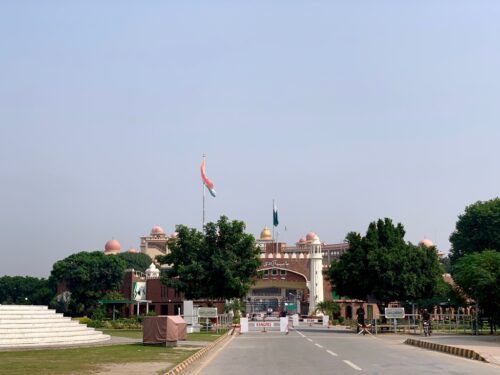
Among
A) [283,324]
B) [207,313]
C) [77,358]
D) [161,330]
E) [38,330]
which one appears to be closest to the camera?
[77,358]

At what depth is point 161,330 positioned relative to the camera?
28.0 m

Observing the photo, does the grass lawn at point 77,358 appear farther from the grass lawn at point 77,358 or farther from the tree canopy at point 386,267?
the tree canopy at point 386,267

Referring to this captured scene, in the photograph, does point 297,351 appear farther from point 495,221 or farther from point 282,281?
point 282,281

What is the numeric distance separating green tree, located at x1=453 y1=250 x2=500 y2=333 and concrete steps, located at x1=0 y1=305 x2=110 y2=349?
22.6 metres

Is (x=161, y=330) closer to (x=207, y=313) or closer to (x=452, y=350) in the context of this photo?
(x=452, y=350)

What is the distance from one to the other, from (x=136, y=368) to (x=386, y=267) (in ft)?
111

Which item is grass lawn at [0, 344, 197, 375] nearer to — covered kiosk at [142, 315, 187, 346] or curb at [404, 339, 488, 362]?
covered kiosk at [142, 315, 187, 346]

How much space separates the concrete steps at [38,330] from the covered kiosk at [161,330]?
156 inches

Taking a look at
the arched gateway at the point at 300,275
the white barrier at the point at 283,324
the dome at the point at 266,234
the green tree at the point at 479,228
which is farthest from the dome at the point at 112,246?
the white barrier at the point at 283,324

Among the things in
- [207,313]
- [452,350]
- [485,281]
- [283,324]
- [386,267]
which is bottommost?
[452,350]

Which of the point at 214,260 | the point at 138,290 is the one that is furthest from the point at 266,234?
the point at 214,260

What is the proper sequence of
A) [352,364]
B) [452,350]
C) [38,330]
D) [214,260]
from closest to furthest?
[352,364] < [452,350] < [38,330] < [214,260]

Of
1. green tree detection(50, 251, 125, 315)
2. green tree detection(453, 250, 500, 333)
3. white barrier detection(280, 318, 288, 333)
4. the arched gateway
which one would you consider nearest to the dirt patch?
green tree detection(453, 250, 500, 333)

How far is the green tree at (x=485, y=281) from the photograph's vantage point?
38.0m
